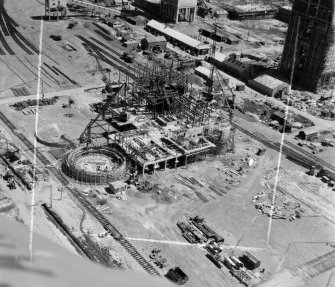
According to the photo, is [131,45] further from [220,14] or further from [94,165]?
[94,165]

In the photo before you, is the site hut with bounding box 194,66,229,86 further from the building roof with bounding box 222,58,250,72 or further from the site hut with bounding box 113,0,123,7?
the site hut with bounding box 113,0,123,7

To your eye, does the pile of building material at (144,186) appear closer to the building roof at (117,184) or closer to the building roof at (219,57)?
the building roof at (117,184)

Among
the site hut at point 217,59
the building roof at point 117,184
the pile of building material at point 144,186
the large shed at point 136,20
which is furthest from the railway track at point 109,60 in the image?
the building roof at point 117,184

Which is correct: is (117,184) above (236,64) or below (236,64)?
below

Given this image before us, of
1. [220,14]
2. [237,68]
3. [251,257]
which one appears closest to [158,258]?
[251,257]

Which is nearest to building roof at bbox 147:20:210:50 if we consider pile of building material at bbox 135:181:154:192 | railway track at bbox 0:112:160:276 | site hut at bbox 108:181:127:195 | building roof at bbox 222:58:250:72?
building roof at bbox 222:58:250:72
